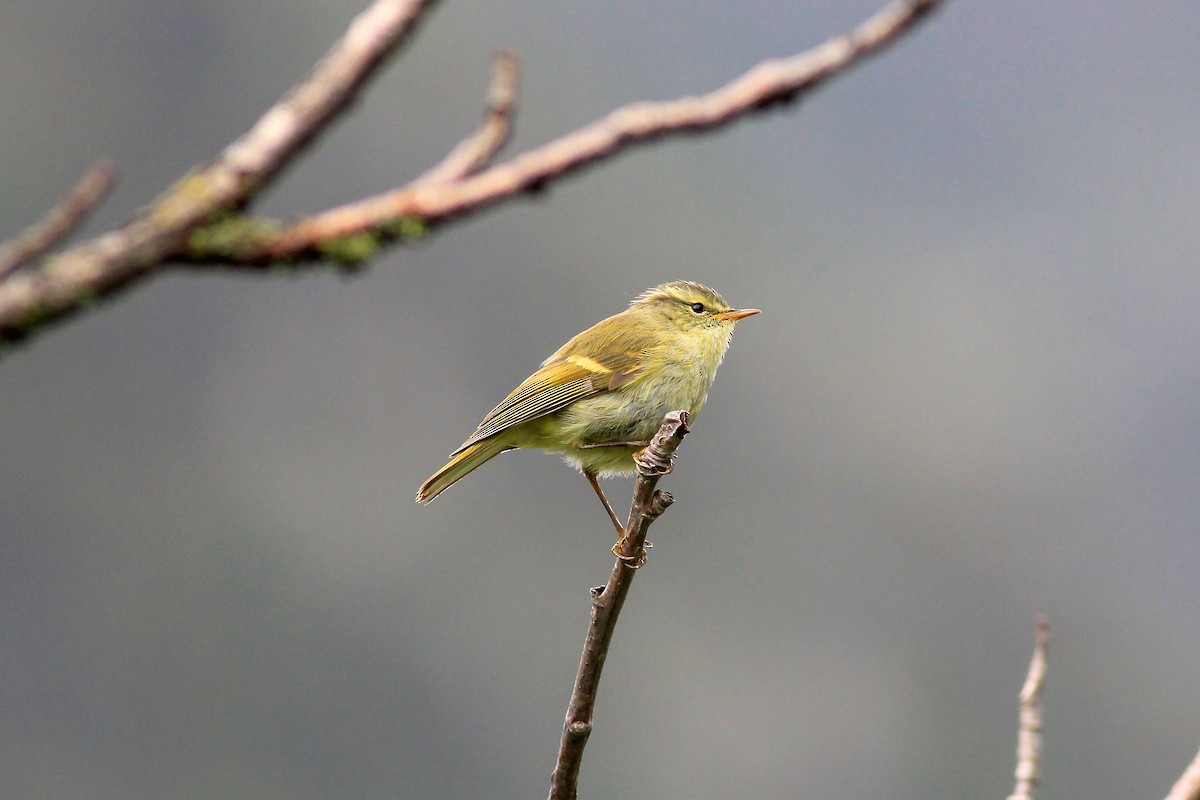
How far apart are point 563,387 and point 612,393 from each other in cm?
27

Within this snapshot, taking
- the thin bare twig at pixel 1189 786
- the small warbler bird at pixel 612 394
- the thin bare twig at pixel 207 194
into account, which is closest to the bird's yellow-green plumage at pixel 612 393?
the small warbler bird at pixel 612 394

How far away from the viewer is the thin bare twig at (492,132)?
1.41 meters

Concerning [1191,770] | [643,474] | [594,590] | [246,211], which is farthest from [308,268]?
[594,590]

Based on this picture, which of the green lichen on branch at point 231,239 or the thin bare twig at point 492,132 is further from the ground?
the thin bare twig at point 492,132

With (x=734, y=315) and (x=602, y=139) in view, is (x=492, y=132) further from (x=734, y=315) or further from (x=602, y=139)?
(x=734, y=315)

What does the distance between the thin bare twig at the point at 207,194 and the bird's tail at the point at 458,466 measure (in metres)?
4.58

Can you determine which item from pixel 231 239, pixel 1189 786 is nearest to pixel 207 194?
pixel 231 239

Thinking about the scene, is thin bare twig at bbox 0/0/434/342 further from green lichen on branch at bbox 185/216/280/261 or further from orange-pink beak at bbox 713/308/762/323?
orange-pink beak at bbox 713/308/762/323

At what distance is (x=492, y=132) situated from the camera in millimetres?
1478

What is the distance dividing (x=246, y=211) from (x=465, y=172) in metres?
0.28

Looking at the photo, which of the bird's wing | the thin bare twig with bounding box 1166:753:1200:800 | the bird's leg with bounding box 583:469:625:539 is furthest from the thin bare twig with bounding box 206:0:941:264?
the bird's wing

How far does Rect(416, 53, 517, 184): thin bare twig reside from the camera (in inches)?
55.6

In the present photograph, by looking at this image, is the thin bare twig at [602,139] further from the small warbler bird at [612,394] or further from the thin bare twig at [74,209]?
the small warbler bird at [612,394]

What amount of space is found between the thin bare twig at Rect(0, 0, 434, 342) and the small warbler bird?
438cm
